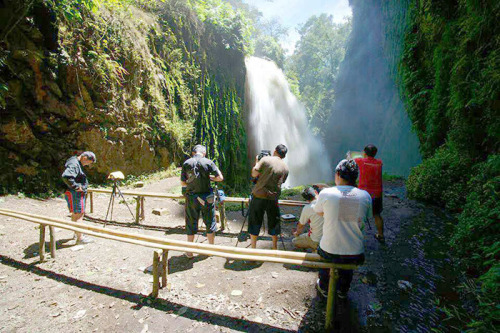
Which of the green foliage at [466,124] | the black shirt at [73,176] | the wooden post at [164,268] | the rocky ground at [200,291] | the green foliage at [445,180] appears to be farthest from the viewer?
the green foliage at [445,180]

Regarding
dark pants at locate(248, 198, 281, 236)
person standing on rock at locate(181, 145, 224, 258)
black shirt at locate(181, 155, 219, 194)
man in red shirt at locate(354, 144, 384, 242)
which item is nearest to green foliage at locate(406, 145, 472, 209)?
man in red shirt at locate(354, 144, 384, 242)

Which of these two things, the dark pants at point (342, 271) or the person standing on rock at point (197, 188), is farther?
the person standing on rock at point (197, 188)

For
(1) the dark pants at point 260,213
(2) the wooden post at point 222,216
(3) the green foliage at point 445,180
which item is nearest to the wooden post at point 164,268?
(1) the dark pants at point 260,213

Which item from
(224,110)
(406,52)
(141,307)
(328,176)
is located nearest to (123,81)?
(224,110)

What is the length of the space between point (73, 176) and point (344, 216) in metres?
4.40

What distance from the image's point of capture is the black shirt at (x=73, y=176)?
4.09 m

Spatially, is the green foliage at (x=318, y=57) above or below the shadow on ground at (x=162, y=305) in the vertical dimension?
above

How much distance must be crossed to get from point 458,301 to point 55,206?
8.41m

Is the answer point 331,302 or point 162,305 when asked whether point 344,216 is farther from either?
point 162,305

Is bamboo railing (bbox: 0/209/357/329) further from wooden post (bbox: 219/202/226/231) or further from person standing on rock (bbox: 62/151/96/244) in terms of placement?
wooden post (bbox: 219/202/226/231)

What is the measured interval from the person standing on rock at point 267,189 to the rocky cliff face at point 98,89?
20.9 feet

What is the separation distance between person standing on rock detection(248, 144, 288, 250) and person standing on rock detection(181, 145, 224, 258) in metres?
0.66

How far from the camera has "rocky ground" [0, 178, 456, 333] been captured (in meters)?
2.53

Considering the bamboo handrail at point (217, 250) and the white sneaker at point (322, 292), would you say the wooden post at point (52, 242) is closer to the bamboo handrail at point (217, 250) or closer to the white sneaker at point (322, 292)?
the bamboo handrail at point (217, 250)
